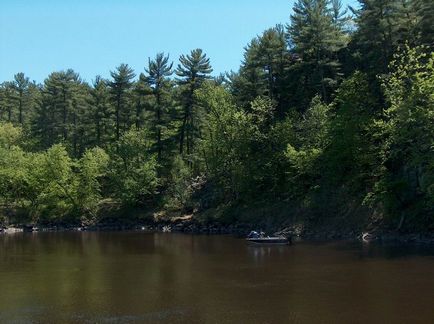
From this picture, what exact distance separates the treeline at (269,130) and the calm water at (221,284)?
9.17 metres

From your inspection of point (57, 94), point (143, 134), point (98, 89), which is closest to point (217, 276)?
point (143, 134)

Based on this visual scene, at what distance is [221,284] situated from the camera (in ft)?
91.2

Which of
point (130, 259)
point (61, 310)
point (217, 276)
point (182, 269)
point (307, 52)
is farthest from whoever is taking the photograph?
point (307, 52)

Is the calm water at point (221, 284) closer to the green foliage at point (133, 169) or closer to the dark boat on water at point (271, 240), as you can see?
the dark boat on water at point (271, 240)

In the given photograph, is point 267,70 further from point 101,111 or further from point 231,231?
point 101,111

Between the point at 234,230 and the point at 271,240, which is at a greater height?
the point at 234,230

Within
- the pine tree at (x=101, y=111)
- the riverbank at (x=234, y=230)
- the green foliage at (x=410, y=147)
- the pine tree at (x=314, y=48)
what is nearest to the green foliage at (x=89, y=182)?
the riverbank at (x=234, y=230)

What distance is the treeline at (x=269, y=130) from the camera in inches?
1711

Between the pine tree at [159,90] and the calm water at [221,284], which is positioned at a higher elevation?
the pine tree at [159,90]

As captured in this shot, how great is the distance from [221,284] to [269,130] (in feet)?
110

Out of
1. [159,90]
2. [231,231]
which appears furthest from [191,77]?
[231,231]

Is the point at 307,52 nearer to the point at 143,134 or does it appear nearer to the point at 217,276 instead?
the point at 143,134

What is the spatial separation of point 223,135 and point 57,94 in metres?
36.2

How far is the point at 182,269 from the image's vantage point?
33.2 meters
